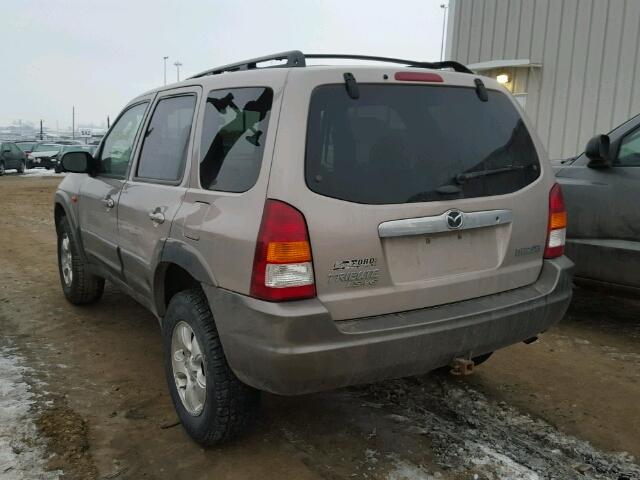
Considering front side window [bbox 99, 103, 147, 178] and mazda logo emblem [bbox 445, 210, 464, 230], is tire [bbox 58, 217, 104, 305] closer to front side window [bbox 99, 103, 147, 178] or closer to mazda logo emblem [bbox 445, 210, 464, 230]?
front side window [bbox 99, 103, 147, 178]

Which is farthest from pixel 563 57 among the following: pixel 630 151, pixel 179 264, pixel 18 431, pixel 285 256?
pixel 18 431

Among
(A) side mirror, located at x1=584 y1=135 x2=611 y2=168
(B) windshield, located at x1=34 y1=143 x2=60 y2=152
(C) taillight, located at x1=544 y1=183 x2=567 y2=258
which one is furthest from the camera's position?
(B) windshield, located at x1=34 y1=143 x2=60 y2=152

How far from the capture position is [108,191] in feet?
13.6

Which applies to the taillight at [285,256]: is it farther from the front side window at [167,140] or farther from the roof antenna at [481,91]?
the roof antenna at [481,91]

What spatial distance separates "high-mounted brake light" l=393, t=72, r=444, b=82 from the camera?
269 centimetres

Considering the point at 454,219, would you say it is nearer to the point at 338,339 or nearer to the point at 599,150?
the point at 338,339

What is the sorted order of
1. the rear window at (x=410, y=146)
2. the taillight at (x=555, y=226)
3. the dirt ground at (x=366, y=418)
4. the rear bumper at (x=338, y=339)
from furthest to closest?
the taillight at (x=555, y=226) → the dirt ground at (x=366, y=418) → the rear window at (x=410, y=146) → the rear bumper at (x=338, y=339)

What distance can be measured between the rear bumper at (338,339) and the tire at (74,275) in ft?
9.46

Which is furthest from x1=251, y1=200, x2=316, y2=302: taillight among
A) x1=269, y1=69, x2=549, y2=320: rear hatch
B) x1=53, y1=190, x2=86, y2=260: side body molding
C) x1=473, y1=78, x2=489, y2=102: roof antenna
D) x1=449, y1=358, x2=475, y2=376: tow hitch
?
x1=53, y1=190, x2=86, y2=260: side body molding

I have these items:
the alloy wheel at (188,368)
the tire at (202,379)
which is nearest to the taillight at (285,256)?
the tire at (202,379)

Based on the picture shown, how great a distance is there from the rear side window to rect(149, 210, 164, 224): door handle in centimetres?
40

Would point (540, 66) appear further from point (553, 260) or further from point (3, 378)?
point (3, 378)

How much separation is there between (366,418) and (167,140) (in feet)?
6.39

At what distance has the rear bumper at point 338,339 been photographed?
7.77 feet
